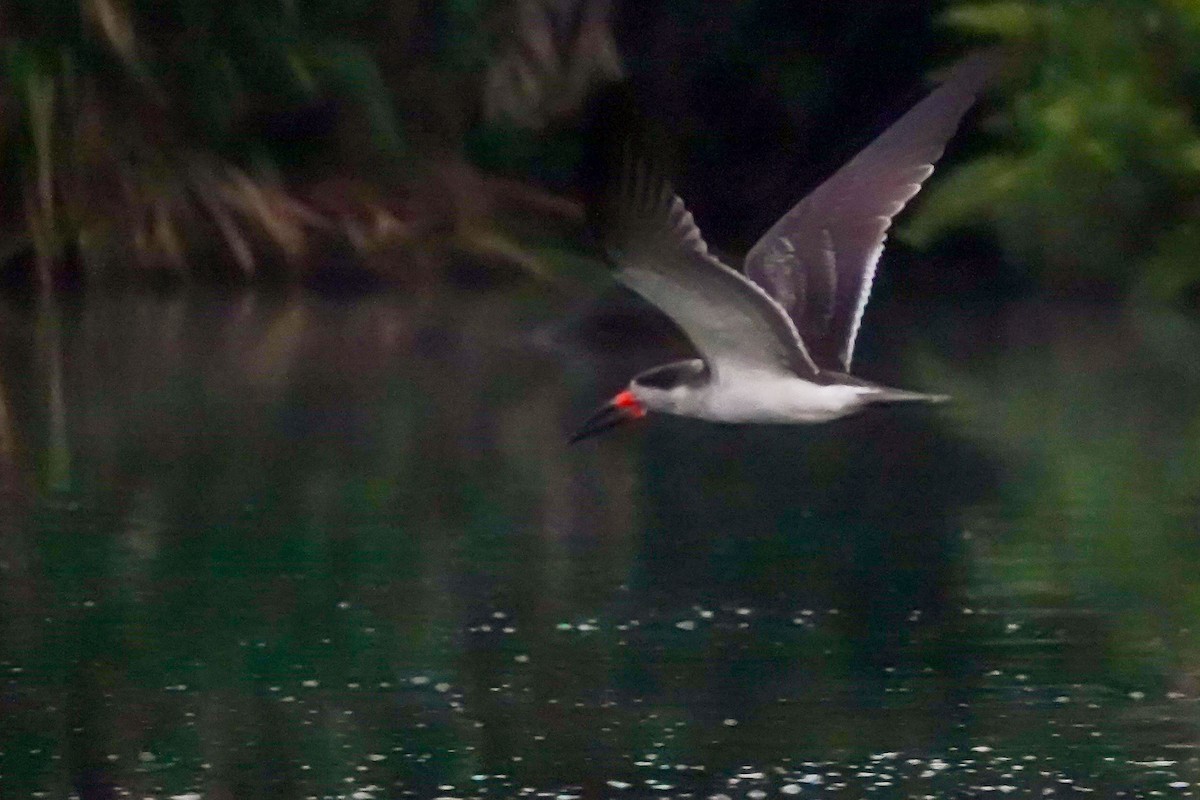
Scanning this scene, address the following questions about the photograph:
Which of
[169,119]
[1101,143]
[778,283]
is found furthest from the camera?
[169,119]

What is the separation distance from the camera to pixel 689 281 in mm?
8516

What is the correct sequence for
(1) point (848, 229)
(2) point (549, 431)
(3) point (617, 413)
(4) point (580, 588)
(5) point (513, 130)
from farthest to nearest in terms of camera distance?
(5) point (513, 130)
(2) point (549, 431)
(4) point (580, 588)
(1) point (848, 229)
(3) point (617, 413)

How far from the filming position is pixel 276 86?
24.0 meters

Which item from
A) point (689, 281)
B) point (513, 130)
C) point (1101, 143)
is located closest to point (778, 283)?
point (689, 281)

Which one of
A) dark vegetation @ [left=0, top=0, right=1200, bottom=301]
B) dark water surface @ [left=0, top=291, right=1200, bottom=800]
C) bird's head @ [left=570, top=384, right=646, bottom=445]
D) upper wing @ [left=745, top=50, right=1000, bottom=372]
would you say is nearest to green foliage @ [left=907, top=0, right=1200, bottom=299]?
dark vegetation @ [left=0, top=0, right=1200, bottom=301]

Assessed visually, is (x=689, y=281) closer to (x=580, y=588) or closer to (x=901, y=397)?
(x=901, y=397)

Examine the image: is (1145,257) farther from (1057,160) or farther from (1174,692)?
(1174,692)

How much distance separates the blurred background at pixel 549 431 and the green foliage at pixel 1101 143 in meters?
0.04

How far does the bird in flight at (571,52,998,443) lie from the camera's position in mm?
8258

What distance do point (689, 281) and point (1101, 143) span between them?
46.8ft

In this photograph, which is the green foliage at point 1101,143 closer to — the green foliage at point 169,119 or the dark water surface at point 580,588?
the dark water surface at point 580,588

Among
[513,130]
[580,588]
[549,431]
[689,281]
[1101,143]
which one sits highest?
[513,130]

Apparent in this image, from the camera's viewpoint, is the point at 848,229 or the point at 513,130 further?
the point at 513,130

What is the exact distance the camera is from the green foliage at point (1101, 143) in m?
22.3
